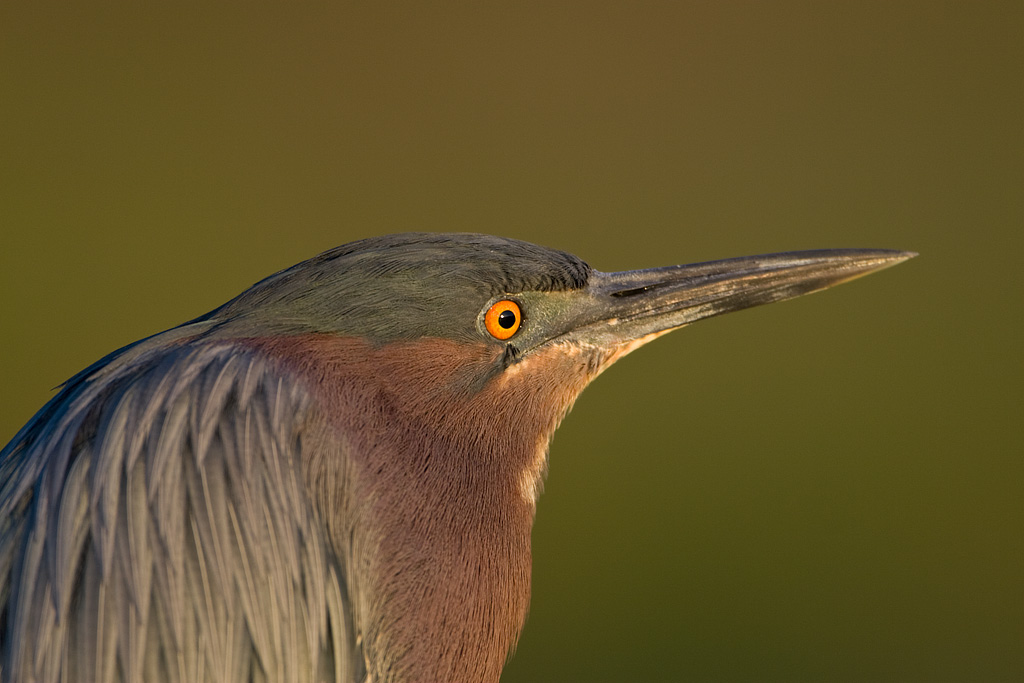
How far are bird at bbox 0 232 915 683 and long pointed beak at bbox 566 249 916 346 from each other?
0.13 metres

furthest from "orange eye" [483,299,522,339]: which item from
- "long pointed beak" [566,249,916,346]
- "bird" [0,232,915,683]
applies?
"long pointed beak" [566,249,916,346]

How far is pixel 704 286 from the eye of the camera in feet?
5.75

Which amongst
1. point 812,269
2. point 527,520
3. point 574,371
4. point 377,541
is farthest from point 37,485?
point 812,269

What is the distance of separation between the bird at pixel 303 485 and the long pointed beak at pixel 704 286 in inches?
5.2

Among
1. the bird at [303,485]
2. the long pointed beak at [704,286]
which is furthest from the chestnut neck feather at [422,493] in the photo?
the long pointed beak at [704,286]

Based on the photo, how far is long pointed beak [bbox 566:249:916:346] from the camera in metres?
1.72

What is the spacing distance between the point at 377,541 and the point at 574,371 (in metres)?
0.51

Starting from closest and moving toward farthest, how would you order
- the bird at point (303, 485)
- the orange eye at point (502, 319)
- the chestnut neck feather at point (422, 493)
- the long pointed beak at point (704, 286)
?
the bird at point (303, 485) < the chestnut neck feather at point (422, 493) < the orange eye at point (502, 319) < the long pointed beak at point (704, 286)

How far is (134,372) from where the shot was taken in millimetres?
1386

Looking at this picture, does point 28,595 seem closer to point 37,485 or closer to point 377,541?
point 37,485

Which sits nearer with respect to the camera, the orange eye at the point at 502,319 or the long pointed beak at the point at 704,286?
the orange eye at the point at 502,319

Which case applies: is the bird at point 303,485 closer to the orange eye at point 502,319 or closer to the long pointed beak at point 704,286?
the orange eye at point 502,319

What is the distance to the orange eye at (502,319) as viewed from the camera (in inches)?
61.4

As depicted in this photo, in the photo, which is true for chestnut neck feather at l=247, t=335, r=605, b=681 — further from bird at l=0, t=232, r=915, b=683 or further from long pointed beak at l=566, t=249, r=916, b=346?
long pointed beak at l=566, t=249, r=916, b=346
